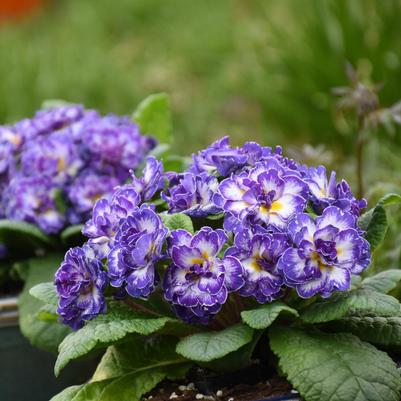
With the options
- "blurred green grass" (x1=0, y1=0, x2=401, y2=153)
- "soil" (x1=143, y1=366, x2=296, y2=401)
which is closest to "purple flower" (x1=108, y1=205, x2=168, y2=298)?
"soil" (x1=143, y1=366, x2=296, y2=401)

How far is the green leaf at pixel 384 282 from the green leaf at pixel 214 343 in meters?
0.28

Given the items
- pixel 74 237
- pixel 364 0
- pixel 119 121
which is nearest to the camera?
pixel 74 237

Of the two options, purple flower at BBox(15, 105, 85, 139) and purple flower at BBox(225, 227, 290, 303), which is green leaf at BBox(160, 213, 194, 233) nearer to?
purple flower at BBox(225, 227, 290, 303)

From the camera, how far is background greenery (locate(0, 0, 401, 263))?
13.0ft

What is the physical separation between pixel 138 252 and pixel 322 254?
33 cm

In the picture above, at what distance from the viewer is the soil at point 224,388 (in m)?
1.63

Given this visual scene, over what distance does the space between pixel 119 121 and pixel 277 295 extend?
41.1 inches

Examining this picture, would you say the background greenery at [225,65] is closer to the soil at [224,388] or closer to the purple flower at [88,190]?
the purple flower at [88,190]

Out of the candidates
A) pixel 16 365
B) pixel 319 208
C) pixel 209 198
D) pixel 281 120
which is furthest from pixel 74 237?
pixel 281 120

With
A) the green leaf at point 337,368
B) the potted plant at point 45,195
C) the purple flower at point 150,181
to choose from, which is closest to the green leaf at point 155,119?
the potted plant at point 45,195

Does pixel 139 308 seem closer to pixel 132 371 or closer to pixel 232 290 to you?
pixel 132 371

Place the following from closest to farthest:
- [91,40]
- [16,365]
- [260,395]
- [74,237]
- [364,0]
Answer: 1. [260,395]
2. [16,365]
3. [74,237]
4. [364,0]
5. [91,40]

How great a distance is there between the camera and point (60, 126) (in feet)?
8.29

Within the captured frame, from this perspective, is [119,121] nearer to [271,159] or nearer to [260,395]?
[271,159]
